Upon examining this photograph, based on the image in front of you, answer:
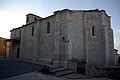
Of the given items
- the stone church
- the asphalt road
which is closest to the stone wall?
the stone church

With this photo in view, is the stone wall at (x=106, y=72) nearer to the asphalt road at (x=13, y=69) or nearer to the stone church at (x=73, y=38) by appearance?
the stone church at (x=73, y=38)

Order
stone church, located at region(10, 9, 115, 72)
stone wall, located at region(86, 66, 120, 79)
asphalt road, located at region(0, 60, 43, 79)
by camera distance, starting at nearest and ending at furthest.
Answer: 1. asphalt road, located at region(0, 60, 43, 79)
2. stone wall, located at region(86, 66, 120, 79)
3. stone church, located at region(10, 9, 115, 72)

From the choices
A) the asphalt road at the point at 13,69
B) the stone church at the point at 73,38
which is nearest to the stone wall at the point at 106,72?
the stone church at the point at 73,38

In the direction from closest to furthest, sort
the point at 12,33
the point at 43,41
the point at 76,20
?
the point at 76,20
the point at 43,41
the point at 12,33

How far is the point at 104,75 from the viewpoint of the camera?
1115 centimetres

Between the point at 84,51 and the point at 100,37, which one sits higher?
the point at 100,37

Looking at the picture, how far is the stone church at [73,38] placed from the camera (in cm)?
1534

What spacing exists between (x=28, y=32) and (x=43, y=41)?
236 inches

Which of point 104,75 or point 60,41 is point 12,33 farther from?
point 104,75

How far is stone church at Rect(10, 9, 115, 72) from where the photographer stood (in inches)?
604

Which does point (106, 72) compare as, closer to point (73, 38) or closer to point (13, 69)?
point (73, 38)

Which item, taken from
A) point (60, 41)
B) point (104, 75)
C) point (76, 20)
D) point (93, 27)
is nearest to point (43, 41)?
point (60, 41)

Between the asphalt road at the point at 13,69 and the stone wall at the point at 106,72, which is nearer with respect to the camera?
the asphalt road at the point at 13,69

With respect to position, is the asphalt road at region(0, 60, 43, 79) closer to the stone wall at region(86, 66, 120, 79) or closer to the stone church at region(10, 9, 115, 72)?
the stone church at region(10, 9, 115, 72)
